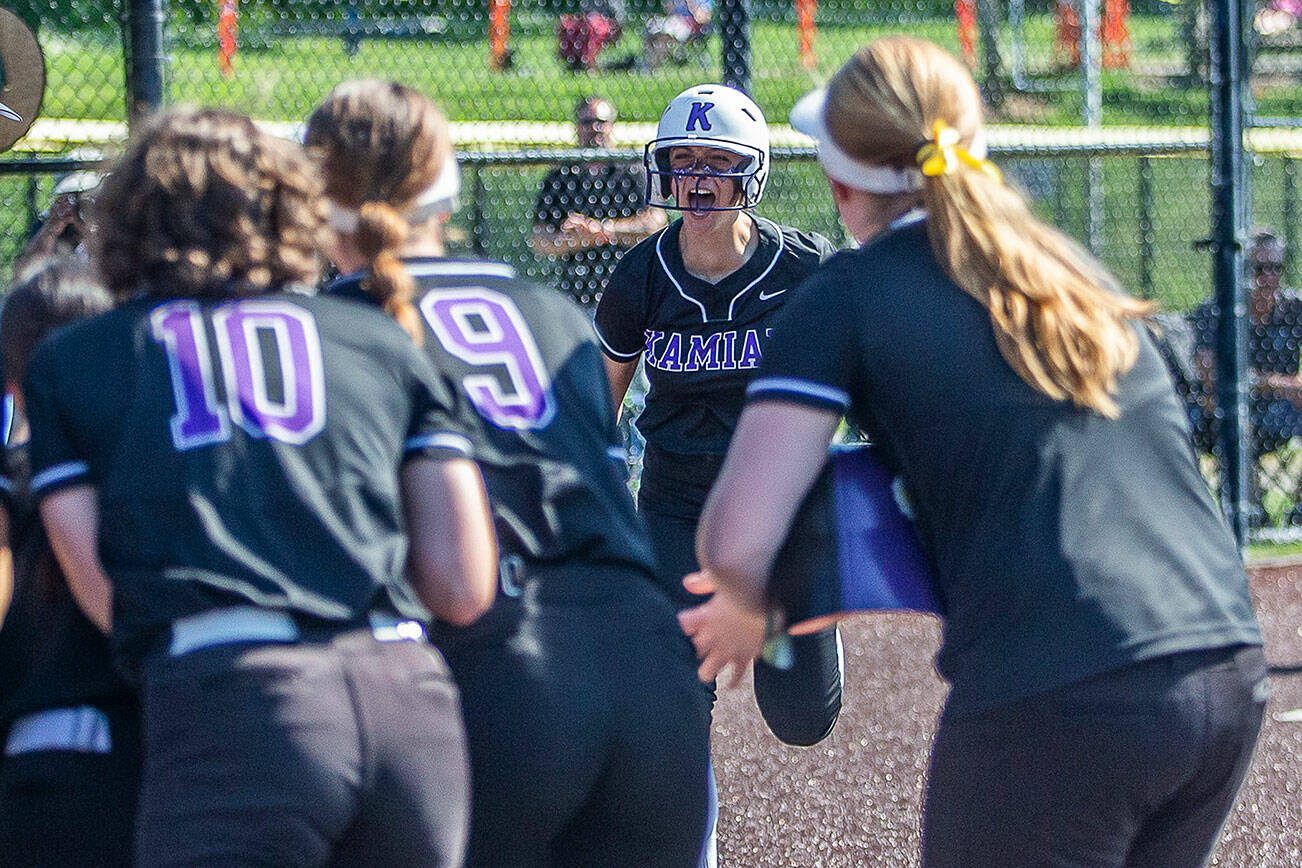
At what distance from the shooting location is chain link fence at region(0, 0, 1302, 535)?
7.10m

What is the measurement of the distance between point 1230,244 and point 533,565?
564 centimetres

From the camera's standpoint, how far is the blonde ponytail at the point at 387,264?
8.18 ft

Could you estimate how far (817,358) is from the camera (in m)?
2.41

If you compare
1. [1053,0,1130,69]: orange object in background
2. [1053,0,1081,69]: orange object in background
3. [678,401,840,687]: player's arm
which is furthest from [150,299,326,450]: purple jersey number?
[1053,0,1081,69]: orange object in background

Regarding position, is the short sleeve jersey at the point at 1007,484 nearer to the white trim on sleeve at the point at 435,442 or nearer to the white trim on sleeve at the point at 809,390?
the white trim on sleeve at the point at 809,390

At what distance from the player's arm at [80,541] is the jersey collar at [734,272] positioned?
2.36 metres

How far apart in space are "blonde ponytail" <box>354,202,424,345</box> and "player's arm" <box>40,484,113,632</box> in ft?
1.73

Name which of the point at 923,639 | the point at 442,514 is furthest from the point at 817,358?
the point at 923,639

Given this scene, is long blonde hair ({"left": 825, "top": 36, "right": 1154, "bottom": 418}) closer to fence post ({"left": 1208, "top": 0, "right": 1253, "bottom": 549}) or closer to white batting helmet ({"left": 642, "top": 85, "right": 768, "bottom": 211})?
white batting helmet ({"left": 642, "top": 85, "right": 768, "bottom": 211})

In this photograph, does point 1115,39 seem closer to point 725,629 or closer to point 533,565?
point 725,629

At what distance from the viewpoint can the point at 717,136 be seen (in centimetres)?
434

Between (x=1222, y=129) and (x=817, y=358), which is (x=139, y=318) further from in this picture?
(x=1222, y=129)

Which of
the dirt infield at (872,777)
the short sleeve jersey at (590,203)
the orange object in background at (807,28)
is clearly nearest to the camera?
the dirt infield at (872,777)

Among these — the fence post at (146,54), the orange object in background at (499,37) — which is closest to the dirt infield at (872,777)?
the fence post at (146,54)
